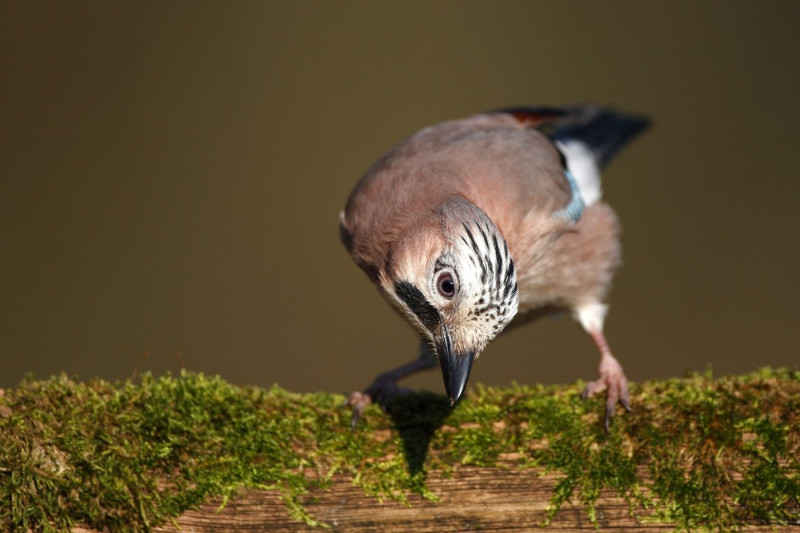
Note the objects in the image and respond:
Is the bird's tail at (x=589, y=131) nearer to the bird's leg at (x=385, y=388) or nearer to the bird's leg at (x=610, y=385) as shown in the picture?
the bird's leg at (x=610, y=385)

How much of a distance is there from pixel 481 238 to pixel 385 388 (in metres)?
0.78

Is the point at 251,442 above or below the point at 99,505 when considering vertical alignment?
above

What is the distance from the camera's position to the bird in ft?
9.84

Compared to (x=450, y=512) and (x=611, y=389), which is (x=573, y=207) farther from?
(x=450, y=512)

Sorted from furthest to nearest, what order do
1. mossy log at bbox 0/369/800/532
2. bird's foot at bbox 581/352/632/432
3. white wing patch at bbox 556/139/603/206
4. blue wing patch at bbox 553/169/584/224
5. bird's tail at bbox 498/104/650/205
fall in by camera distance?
bird's tail at bbox 498/104/650/205 → white wing patch at bbox 556/139/603/206 → blue wing patch at bbox 553/169/584/224 → bird's foot at bbox 581/352/632/432 → mossy log at bbox 0/369/800/532

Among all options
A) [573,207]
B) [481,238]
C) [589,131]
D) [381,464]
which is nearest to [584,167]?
[589,131]

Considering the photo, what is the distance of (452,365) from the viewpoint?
2982 millimetres

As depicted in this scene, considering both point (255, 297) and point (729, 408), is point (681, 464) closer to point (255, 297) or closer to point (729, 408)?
point (729, 408)

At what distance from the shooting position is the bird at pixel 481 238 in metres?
3.00

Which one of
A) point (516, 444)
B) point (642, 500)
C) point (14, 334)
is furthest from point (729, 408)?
point (14, 334)

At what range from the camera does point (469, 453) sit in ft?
8.73

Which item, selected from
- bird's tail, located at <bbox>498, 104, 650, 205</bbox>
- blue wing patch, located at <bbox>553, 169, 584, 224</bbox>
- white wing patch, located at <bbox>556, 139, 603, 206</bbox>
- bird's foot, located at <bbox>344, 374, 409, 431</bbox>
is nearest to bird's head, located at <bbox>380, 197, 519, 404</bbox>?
bird's foot, located at <bbox>344, 374, 409, 431</bbox>

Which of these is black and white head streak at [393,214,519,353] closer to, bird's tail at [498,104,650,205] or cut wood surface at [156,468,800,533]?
cut wood surface at [156,468,800,533]

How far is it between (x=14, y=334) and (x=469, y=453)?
639cm
